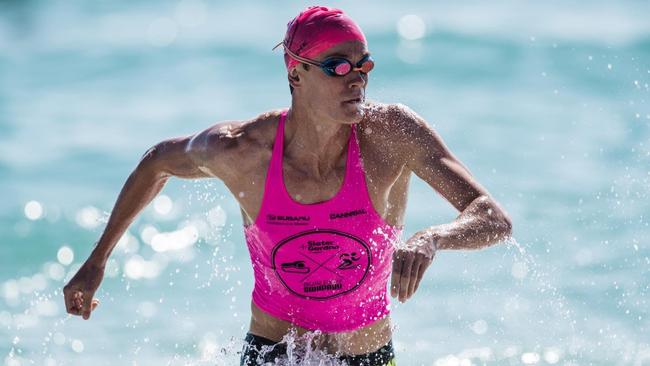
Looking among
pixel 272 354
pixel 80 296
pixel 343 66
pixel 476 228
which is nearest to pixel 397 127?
pixel 343 66

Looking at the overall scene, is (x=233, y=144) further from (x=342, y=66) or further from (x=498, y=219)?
(x=498, y=219)

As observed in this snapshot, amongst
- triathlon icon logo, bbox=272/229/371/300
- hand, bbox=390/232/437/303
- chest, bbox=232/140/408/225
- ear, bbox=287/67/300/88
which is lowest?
hand, bbox=390/232/437/303

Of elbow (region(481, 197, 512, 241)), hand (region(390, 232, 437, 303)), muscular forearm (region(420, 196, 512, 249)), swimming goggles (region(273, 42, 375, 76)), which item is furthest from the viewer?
swimming goggles (region(273, 42, 375, 76))

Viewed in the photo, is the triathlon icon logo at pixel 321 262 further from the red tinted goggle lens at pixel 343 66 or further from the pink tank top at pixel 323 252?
the red tinted goggle lens at pixel 343 66

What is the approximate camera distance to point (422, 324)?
8.01 m

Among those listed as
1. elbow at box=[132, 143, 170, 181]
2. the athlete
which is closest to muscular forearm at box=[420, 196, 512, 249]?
the athlete

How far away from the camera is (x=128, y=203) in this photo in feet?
16.4

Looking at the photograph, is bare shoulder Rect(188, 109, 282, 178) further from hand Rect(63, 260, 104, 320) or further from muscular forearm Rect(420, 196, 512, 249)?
muscular forearm Rect(420, 196, 512, 249)

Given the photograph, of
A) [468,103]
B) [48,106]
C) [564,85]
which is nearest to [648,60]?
[564,85]

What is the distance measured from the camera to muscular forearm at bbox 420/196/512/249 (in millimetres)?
3900

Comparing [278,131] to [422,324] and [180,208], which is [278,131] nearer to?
[422,324]

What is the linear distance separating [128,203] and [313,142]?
0.92 m

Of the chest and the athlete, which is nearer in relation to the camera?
the athlete

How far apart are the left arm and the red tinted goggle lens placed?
0.30 meters
